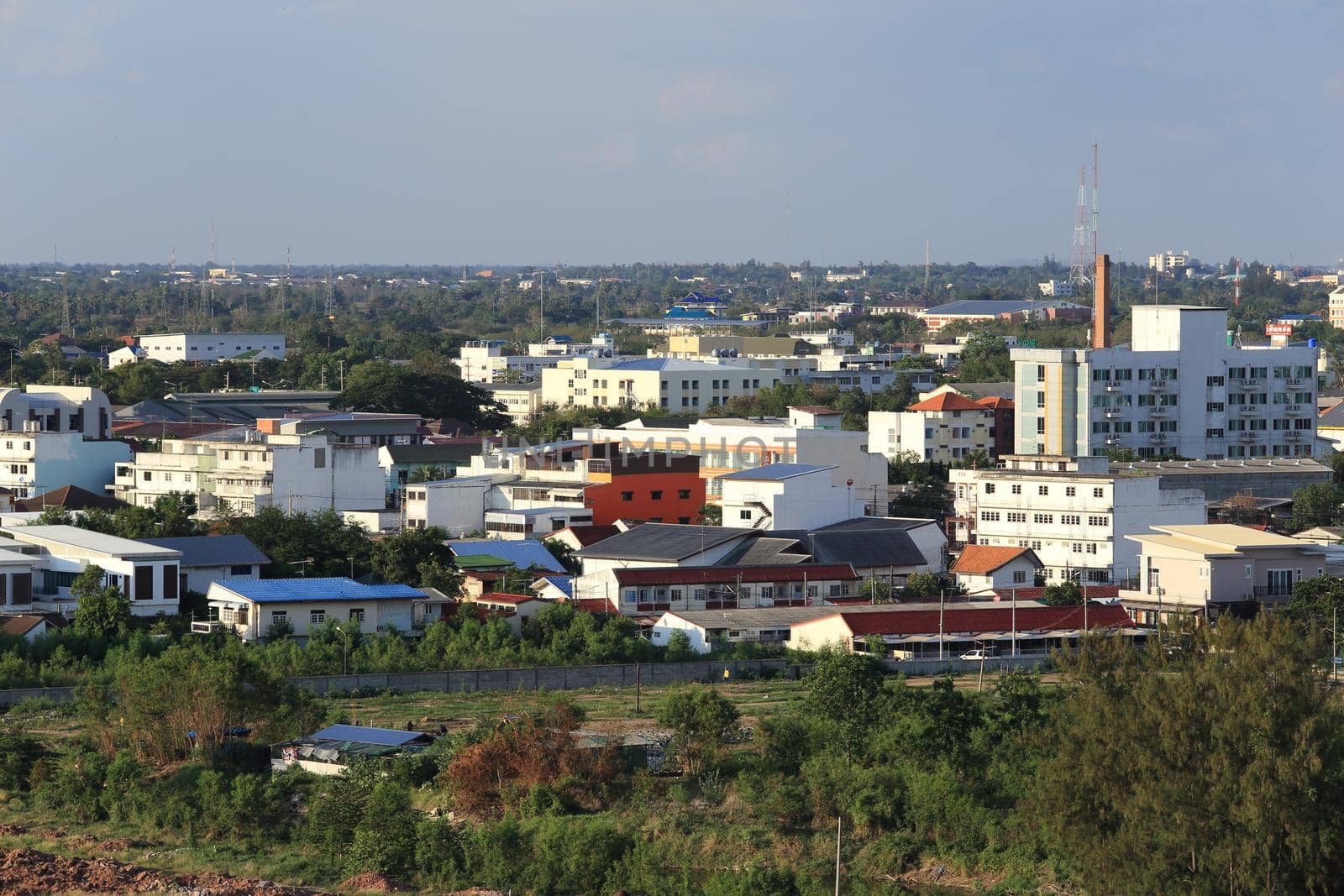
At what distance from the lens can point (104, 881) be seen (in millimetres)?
13711

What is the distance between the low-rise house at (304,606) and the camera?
65.6ft

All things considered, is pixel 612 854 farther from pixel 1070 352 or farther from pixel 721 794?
pixel 1070 352

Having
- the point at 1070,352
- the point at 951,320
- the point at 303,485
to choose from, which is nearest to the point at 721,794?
the point at 303,485

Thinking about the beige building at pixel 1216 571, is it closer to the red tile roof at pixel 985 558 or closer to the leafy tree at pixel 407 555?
the red tile roof at pixel 985 558

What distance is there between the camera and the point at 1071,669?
539 inches

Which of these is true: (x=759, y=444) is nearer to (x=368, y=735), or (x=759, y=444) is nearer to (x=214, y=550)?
(x=214, y=550)

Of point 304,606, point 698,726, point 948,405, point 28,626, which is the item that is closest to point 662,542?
point 304,606

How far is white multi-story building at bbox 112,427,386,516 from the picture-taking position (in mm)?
28094

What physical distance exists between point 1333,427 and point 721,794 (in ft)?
95.3

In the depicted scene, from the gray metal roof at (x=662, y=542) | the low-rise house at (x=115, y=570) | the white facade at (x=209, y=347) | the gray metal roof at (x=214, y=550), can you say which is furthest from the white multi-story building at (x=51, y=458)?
the white facade at (x=209, y=347)

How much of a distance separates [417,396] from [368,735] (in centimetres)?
→ 2617

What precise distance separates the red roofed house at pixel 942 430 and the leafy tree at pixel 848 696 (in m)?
20.3

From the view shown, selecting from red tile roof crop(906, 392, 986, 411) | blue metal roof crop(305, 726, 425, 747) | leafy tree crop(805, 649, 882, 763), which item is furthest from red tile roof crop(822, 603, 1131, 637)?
red tile roof crop(906, 392, 986, 411)

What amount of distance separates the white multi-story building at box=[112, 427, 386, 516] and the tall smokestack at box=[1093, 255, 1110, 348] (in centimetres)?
1572
